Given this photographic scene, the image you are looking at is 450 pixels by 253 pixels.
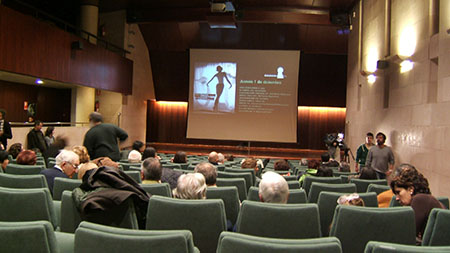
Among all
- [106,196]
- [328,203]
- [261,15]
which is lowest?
[328,203]

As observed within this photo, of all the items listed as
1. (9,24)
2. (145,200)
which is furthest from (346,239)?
(9,24)

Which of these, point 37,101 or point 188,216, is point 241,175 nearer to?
point 188,216

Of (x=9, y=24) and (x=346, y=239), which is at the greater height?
(x=9, y=24)

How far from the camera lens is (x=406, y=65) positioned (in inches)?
269

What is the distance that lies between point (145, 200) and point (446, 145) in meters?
4.88

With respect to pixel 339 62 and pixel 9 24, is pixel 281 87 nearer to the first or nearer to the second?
pixel 339 62

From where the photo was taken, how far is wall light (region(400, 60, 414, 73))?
6.65m

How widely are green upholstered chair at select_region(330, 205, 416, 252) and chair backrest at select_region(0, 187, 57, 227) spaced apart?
1.72 metres

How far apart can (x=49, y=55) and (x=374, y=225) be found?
349 inches

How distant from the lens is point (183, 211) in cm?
201

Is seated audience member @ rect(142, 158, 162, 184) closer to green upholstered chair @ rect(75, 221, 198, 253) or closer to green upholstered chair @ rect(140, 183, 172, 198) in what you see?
green upholstered chair @ rect(140, 183, 172, 198)

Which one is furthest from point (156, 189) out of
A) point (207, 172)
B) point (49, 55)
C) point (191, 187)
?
point (49, 55)

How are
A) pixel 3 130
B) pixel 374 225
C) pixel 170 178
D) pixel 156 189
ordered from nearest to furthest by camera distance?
pixel 374 225
pixel 156 189
pixel 170 178
pixel 3 130

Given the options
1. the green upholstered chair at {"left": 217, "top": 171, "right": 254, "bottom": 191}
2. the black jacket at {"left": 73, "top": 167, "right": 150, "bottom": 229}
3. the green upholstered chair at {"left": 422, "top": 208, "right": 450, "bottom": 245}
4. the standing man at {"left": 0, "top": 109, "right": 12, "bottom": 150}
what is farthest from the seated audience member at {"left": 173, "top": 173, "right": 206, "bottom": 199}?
the standing man at {"left": 0, "top": 109, "right": 12, "bottom": 150}
